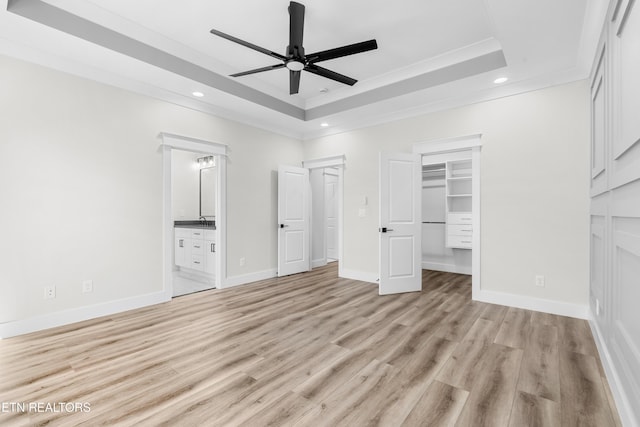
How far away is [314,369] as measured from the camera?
214 cm

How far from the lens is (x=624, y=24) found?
65.2 inches

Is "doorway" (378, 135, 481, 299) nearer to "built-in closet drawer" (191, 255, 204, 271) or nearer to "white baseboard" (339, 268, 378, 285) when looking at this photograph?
"white baseboard" (339, 268, 378, 285)

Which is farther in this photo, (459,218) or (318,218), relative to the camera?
(318,218)

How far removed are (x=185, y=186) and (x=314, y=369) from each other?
5.49 meters

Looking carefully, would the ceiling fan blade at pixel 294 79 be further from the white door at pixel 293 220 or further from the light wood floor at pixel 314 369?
the light wood floor at pixel 314 369

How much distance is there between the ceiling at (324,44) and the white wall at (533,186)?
0.26 m

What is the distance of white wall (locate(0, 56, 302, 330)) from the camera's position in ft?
9.03

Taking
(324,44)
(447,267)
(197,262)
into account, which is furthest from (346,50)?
(447,267)

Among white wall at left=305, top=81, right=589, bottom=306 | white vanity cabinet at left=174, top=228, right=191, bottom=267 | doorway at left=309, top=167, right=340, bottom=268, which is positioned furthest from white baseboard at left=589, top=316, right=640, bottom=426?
white vanity cabinet at left=174, top=228, right=191, bottom=267

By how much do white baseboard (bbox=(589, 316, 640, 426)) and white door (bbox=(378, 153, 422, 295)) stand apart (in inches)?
82.8

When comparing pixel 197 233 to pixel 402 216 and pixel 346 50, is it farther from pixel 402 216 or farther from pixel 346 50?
pixel 346 50

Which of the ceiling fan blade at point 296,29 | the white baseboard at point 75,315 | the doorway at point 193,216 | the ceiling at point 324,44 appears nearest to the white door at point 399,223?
the ceiling at point 324,44

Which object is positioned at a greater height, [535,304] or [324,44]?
[324,44]

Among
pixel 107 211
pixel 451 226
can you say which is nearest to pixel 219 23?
pixel 107 211
